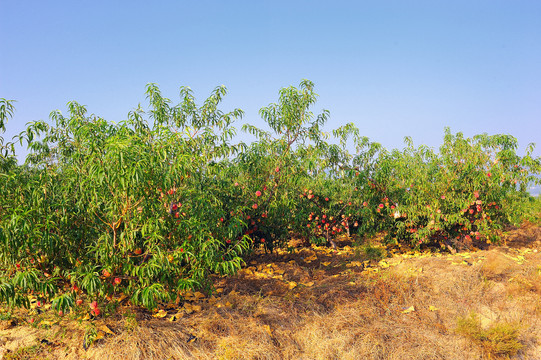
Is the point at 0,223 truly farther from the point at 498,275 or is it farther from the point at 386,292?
the point at 498,275

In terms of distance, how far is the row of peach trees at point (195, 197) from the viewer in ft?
13.1

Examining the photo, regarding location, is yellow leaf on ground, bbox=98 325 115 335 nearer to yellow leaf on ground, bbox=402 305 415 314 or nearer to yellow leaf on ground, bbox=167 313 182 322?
yellow leaf on ground, bbox=167 313 182 322

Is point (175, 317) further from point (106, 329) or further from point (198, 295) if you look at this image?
point (106, 329)

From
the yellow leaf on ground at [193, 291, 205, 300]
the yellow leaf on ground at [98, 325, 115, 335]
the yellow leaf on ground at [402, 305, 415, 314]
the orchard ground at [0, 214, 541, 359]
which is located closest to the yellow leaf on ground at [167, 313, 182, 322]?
the orchard ground at [0, 214, 541, 359]

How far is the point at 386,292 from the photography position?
234 inches

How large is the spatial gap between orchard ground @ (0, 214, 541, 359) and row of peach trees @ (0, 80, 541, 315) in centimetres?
45

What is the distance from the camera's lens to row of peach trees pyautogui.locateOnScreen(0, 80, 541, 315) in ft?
13.1

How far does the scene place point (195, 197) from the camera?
502cm

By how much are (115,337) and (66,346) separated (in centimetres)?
56

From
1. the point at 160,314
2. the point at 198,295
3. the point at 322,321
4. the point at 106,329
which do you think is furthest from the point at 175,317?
the point at 322,321

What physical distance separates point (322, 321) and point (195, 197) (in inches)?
94.2

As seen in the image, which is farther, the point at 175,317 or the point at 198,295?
the point at 198,295

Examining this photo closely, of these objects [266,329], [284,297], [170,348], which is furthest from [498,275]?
[170,348]

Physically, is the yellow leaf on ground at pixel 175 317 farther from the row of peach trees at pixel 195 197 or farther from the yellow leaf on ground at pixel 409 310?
the yellow leaf on ground at pixel 409 310
